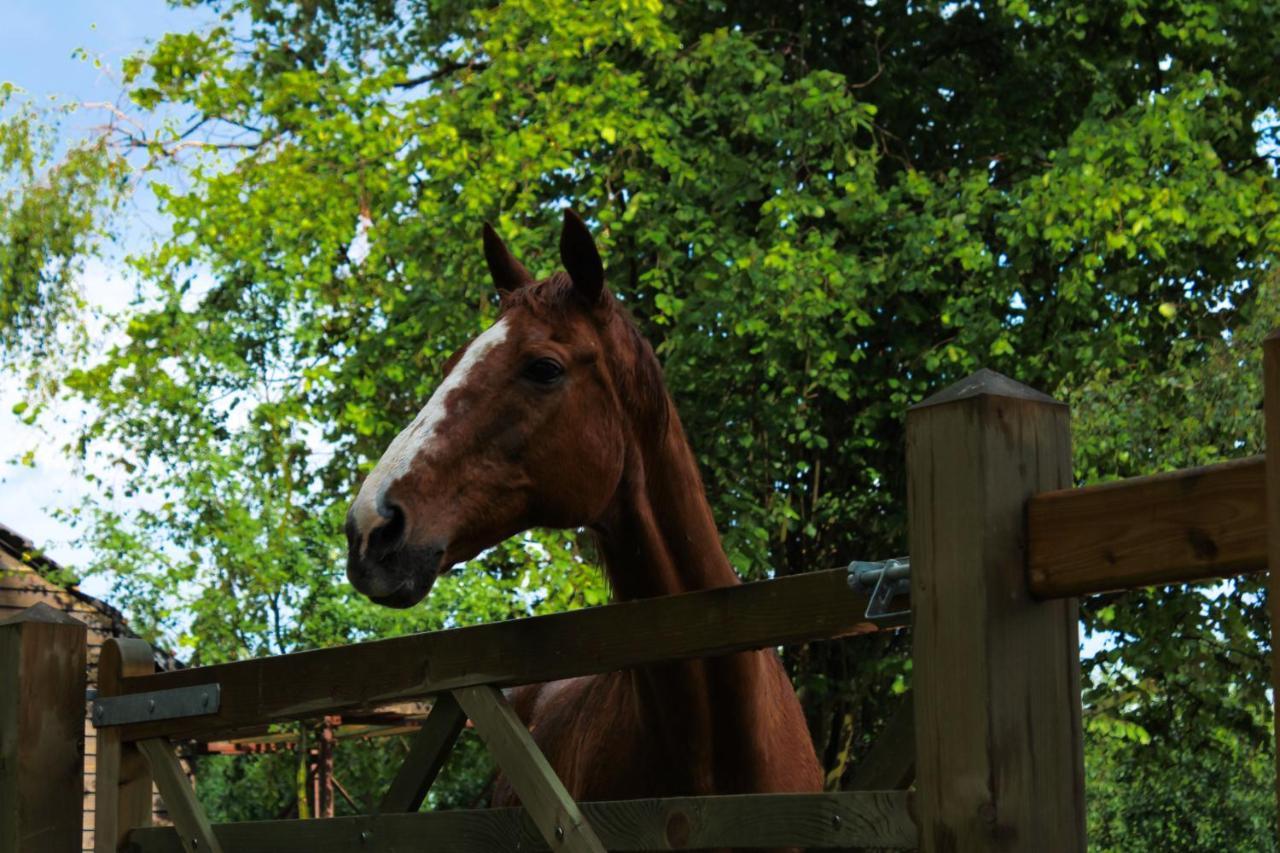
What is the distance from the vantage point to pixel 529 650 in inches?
114

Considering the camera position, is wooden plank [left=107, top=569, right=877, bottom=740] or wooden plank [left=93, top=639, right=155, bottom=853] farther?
wooden plank [left=93, top=639, right=155, bottom=853]

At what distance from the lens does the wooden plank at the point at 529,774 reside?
266 centimetres

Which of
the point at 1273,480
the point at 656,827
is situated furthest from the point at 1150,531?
the point at 656,827

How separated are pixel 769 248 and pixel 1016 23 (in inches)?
156

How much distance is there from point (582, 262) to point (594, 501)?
576mm

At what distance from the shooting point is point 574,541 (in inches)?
521

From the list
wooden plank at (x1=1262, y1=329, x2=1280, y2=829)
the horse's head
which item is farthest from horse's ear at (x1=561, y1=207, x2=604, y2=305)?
wooden plank at (x1=1262, y1=329, x2=1280, y2=829)

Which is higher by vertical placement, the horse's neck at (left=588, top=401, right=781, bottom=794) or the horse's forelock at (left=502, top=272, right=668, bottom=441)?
the horse's forelock at (left=502, top=272, right=668, bottom=441)

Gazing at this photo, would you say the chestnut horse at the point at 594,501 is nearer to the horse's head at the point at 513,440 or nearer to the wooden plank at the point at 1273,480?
the horse's head at the point at 513,440

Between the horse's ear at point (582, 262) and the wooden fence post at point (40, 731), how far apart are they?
1.69 m

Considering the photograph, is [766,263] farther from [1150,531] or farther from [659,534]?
[1150,531]

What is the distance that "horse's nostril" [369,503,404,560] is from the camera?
317 centimetres

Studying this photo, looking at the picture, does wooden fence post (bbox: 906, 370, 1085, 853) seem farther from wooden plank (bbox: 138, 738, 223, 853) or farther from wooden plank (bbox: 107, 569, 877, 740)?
wooden plank (bbox: 138, 738, 223, 853)

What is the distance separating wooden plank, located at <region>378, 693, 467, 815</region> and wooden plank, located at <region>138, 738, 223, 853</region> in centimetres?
64
